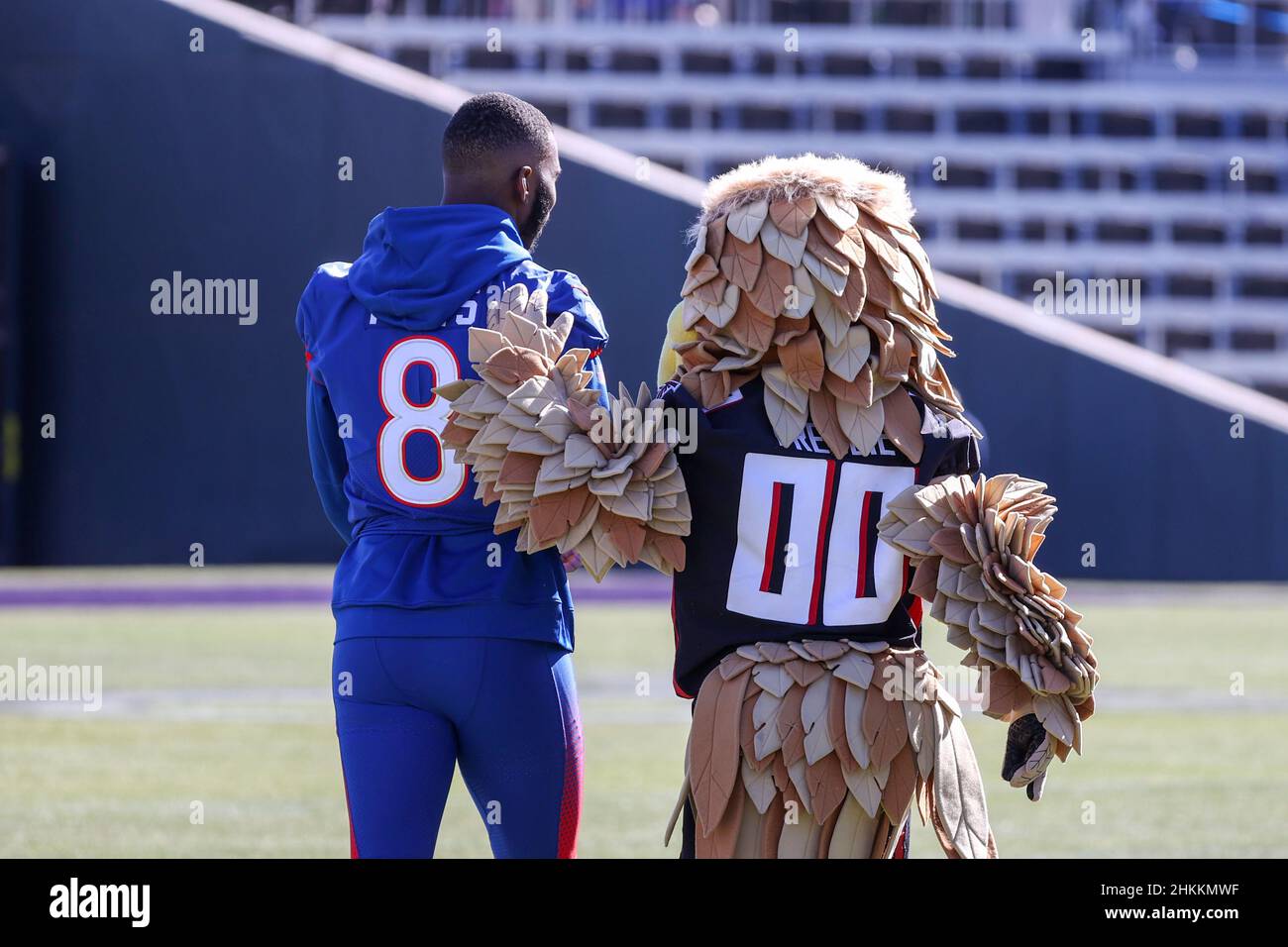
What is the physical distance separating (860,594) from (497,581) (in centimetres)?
77

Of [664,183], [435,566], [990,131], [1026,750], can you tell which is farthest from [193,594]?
[990,131]

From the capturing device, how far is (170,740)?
9008 mm

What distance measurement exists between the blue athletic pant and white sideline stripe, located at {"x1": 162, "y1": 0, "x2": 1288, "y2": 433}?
55.7 ft

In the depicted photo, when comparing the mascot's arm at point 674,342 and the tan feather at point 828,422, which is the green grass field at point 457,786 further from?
the tan feather at point 828,422

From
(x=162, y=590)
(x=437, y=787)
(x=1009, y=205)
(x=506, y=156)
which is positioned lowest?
(x=162, y=590)

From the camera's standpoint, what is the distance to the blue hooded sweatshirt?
3264 millimetres

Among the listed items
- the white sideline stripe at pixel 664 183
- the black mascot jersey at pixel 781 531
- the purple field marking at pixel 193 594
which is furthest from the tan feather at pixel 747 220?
the white sideline stripe at pixel 664 183

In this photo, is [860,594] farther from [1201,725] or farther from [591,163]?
[591,163]

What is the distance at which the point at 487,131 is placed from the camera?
3.53 m

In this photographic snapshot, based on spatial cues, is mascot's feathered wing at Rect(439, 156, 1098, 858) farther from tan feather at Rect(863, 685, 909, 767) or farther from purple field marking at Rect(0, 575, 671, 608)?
purple field marking at Rect(0, 575, 671, 608)

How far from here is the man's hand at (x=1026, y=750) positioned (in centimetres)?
330

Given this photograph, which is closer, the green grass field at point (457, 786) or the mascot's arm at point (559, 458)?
the mascot's arm at point (559, 458)

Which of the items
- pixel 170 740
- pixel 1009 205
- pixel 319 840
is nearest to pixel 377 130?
pixel 170 740

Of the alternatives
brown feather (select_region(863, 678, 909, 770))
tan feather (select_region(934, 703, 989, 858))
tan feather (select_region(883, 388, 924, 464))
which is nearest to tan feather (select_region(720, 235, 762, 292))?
tan feather (select_region(883, 388, 924, 464))
